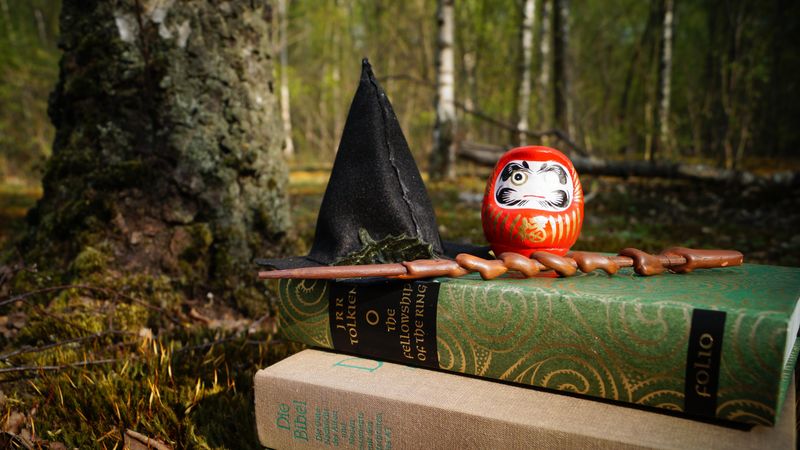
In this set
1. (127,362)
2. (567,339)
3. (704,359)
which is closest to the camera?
(704,359)

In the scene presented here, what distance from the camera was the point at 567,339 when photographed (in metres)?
1.06

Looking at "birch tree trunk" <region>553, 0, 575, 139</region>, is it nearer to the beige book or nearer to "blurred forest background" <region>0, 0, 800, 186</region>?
"blurred forest background" <region>0, 0, 800, 186</region>

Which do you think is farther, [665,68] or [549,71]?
[549,71]

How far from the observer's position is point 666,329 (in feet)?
3.12

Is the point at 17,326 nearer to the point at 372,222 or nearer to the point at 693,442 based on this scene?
the point at 372,222

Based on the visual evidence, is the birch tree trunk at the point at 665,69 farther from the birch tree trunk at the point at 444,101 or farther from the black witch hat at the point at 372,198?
the black witch hat at the point at 372,198

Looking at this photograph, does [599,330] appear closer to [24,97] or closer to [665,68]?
[665,68]

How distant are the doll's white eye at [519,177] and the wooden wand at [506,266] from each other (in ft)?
0.65

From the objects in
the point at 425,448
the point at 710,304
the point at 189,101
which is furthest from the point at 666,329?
the point at 189,101

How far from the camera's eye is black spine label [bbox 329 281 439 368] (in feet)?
3.99

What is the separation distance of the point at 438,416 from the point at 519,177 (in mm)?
627

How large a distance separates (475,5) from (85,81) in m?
15.1

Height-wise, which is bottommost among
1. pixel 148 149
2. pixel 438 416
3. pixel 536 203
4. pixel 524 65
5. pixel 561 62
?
pixel 438 416

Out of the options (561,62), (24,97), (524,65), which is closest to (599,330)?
(561,62)
